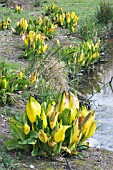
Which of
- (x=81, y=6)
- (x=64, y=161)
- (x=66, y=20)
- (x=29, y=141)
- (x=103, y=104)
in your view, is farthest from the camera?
(x=81, y=6)

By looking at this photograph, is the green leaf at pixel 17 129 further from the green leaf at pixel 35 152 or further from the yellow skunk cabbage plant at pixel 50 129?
the green leaf at pixel 35 152

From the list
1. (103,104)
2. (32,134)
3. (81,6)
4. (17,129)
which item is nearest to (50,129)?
(32,134)

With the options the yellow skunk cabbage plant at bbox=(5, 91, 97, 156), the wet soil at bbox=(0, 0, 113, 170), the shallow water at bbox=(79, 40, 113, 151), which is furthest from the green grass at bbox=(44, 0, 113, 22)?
the yellow skunk cabbage plant at bbox=(5, 91, 97, 156)

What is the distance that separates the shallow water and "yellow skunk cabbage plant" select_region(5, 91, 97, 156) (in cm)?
88

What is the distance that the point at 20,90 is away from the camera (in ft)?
22.0

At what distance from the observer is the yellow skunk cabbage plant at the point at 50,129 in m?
4.37

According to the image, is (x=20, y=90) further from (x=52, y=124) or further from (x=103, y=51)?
(x=103, y=51)

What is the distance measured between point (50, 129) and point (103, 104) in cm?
349

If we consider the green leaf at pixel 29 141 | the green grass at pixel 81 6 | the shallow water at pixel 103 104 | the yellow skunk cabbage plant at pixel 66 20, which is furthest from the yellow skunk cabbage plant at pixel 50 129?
the green grass at pixel 81 6

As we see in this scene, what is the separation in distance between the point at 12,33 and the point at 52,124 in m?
7.31

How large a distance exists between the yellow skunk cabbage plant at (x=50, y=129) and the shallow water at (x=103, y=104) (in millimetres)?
885

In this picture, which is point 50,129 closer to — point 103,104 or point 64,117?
point 64,117

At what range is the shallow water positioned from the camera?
617 centimetres

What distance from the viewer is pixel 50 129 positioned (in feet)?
14.6
